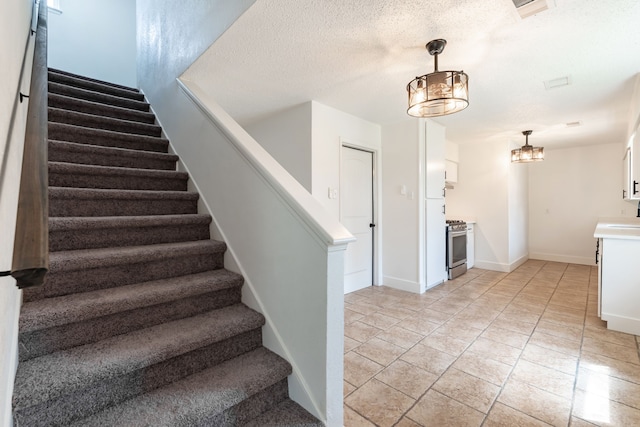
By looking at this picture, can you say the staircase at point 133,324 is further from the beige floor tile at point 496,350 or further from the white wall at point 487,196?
the white wall at point 487,196

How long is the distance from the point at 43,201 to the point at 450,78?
2.13 meters

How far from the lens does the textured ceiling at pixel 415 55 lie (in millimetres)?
1777

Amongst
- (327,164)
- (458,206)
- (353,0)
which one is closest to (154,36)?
(327,164)

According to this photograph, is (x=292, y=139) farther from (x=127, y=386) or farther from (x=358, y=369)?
(x=127, y=386)

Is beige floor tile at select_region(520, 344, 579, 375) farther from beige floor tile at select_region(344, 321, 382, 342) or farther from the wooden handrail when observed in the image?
the wooden handrail

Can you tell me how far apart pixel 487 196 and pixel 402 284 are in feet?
8.75

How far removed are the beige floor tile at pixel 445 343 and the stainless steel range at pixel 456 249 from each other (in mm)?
2160

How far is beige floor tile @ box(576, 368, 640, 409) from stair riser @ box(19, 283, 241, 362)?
2390 millimetres

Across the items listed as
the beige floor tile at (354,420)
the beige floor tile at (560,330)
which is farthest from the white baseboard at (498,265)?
the beige floor tile at (354,420)

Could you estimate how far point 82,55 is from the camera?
4430 millimetres

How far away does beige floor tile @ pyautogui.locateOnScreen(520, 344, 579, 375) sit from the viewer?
7.13ft

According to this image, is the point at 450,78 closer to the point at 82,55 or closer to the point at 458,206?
the point at 458,206

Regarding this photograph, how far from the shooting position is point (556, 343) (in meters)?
2.55

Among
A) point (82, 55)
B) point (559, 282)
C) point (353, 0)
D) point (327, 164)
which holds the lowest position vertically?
point (559, 282)
